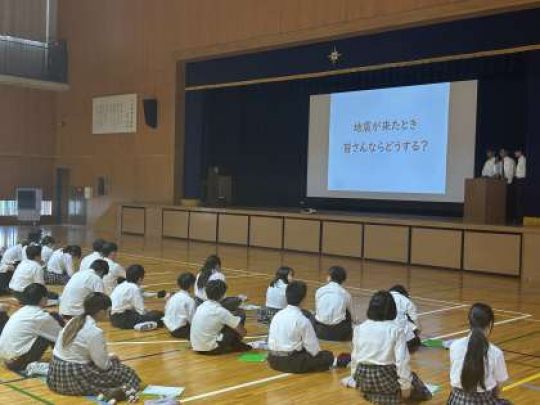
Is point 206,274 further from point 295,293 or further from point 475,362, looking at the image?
point 475,362

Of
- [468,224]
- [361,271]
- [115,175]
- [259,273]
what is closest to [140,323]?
[259,273]

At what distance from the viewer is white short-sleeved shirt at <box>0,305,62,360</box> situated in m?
5.11

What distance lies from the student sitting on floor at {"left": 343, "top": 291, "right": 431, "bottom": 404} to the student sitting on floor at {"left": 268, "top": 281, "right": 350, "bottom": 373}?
65cm

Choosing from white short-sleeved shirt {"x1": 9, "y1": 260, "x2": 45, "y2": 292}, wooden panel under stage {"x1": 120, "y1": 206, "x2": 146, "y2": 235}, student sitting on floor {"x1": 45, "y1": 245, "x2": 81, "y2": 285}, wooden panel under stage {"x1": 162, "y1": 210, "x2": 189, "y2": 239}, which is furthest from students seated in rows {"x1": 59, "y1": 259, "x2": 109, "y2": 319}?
wooden panel under stage {"x1": 120, "y1": 206, "x2": 146, "y2": 235}

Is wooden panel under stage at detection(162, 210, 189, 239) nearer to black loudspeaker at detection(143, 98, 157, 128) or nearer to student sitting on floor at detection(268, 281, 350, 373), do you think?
black loudspeaker at detection(143, 98, 157, 128)

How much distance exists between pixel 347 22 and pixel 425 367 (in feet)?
33.5

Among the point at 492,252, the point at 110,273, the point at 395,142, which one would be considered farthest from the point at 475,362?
the point at 395,142

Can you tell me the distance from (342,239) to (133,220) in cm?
721

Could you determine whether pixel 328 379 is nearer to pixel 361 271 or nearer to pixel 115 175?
pixel 361 271

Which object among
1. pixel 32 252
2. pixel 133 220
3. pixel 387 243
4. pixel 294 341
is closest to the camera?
pixel 294 341

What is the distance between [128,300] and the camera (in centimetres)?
700

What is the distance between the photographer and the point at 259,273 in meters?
11.5

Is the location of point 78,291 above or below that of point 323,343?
above

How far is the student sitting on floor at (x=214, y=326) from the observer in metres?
5.73
